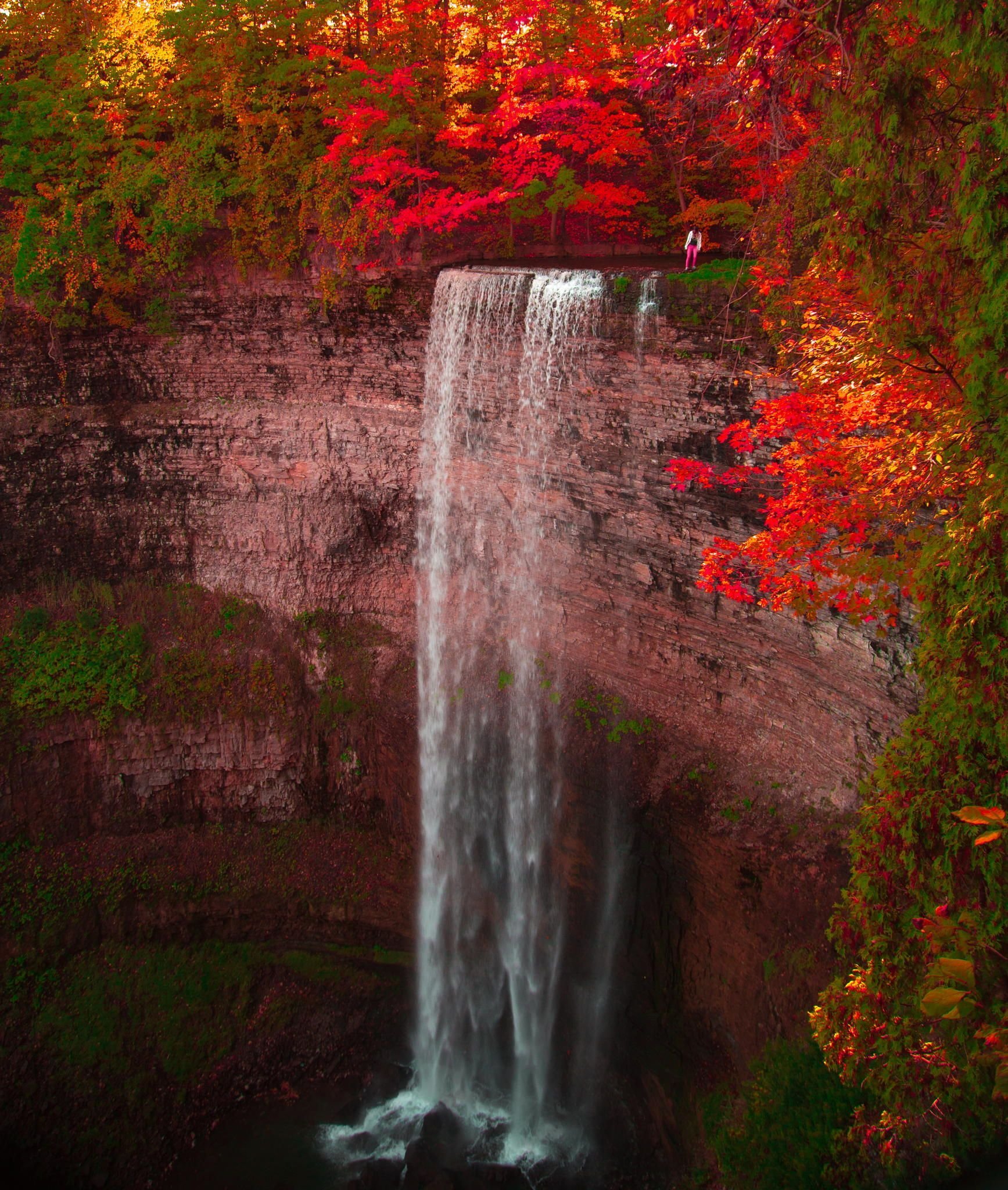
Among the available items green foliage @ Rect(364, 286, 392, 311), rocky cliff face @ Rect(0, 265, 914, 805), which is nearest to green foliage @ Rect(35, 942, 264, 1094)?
rocky cliff face @ Rect(0, 265, 914, 805)

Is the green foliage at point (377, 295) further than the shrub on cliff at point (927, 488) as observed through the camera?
Yes

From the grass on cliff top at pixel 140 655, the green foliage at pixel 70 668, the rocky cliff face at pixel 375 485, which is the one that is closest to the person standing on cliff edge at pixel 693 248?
the rocky cliff face at pixel 375 485

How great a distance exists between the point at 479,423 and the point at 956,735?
962 centimetres

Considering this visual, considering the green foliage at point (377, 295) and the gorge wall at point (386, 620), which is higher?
the green foliage at point (377, 295)

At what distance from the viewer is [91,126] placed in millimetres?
14516

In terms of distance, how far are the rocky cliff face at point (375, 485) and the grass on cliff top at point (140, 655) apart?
565 millimetres

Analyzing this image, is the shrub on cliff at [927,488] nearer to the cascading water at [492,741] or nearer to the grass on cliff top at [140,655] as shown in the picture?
the cascading water at [492,741]

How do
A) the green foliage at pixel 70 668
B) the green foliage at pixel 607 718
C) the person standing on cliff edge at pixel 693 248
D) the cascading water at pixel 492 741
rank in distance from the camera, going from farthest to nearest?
the green foliage at pixel 70 668, the green foliage at pixel 607 718, the cascading water at pixel 492 741, the person standing on cliff edge at pixel 693 248

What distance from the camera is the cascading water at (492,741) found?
488 inches

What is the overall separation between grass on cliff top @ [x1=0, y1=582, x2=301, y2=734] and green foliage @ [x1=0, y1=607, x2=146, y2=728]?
0.05 feet

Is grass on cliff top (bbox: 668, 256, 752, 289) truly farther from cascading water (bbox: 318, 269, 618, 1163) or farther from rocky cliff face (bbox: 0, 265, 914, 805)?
cascading water (bbox: 318, 269, 618, 1163)

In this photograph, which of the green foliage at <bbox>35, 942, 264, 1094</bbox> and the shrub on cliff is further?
the green foliage at <bbox>35, 942, 264, 1094</bbox>

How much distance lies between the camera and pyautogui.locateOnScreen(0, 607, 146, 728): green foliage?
14945 mm

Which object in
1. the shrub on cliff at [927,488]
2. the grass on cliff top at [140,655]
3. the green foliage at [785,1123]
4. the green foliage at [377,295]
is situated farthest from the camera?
the grass on cliff top at [140,655]
